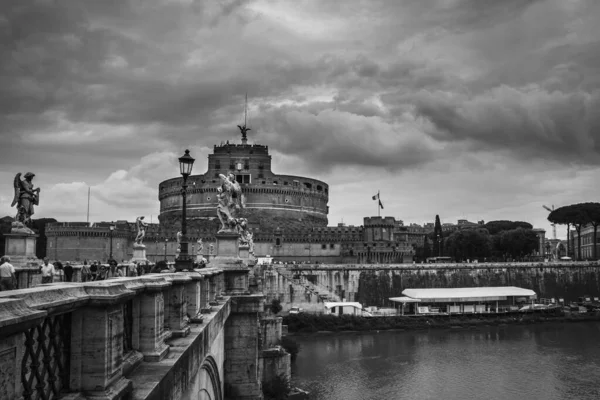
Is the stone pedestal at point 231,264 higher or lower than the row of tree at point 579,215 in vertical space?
lower

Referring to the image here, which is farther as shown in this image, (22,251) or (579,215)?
(579,215)

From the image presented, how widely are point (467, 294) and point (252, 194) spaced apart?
40.8 metres

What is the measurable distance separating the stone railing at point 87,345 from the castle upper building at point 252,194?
81811mm

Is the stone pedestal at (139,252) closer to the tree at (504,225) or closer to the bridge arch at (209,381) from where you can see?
the bridge arch at (209,381)

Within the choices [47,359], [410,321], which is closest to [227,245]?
[47,359]

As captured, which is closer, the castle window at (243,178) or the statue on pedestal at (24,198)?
the statue on pedestal at (24,198)

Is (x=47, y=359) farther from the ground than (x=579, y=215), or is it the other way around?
(x=579, y=215)

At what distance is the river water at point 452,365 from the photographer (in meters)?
30.1

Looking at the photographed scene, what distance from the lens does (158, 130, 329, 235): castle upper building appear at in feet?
301

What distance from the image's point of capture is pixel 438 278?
230ft

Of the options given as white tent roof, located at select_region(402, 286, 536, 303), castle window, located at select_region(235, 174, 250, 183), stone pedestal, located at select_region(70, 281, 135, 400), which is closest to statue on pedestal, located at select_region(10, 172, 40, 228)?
stone pedestal, located at select_region(70, 281, 135, 400)

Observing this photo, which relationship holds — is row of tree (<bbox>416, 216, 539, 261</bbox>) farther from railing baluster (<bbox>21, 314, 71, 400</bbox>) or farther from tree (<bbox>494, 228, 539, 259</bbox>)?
railing baluster (<bbox>21, 314, 71, 400</bbox>)

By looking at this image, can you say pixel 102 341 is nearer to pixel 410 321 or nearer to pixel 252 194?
pixel 410 321

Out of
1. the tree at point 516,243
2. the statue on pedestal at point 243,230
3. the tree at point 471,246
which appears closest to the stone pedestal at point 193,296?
the statue on pedestal at point 243,230
